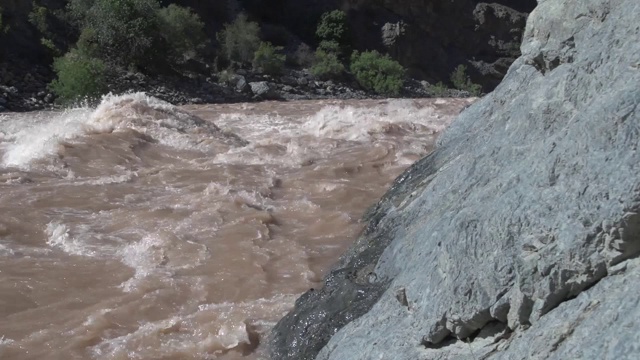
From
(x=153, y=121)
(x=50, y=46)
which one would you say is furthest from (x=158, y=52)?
(x=153, y=121)

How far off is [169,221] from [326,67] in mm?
21290

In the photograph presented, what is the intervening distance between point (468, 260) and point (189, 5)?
94.6ft

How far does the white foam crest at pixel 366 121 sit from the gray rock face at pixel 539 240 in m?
7.72

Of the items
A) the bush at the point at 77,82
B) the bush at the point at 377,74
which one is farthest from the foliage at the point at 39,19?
the bush at the point at 377,74

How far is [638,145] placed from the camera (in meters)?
2.78

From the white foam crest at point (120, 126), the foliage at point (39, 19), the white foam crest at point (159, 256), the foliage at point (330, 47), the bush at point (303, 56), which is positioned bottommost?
the bush at point (303, 56)

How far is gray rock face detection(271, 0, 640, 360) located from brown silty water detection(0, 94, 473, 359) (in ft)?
3.81

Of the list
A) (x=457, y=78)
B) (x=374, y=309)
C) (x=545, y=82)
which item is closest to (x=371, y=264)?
(x=374, y=309)

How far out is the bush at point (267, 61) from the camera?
1054 inches

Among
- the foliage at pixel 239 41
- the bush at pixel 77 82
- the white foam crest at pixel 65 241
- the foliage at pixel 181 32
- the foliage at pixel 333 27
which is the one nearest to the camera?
the white foam crest at pixel 65 241

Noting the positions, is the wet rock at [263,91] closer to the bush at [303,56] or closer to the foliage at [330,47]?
the bush at [303,56]

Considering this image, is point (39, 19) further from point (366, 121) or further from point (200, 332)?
point (200, 332)

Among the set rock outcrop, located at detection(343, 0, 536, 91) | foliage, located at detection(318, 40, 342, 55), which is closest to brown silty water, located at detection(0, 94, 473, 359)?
foliage, located at detection(318, 40, 342, 55)

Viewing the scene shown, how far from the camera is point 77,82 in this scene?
18.3m
